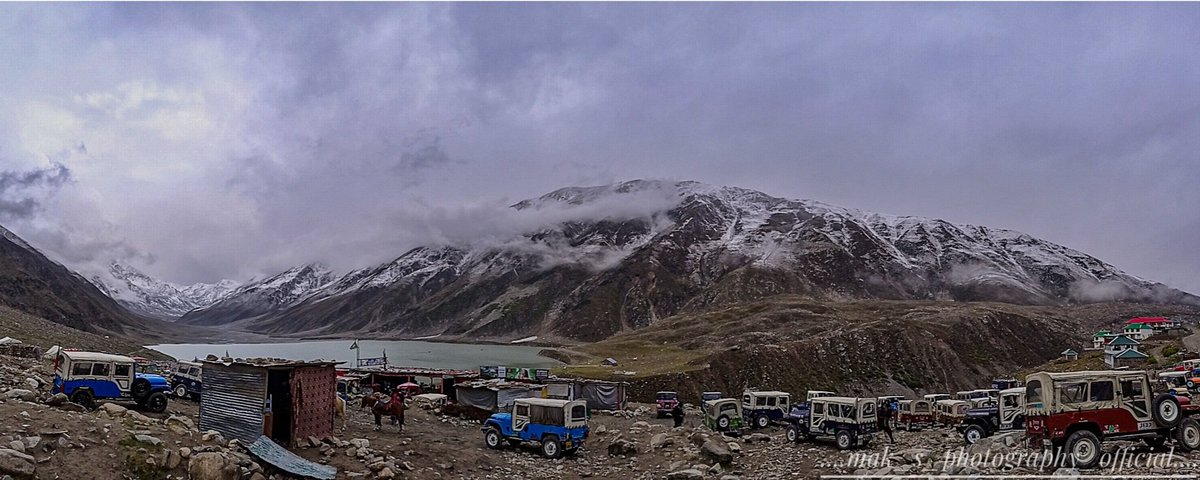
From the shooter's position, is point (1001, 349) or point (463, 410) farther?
point (1001, 349)

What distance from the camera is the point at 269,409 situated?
73.7ft

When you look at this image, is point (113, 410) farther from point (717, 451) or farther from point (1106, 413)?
point (1106, 413)

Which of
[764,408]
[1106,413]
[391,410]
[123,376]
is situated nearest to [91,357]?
[123,376]

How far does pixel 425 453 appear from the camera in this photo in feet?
82.7

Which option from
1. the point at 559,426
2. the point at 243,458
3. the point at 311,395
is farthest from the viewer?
the point at 559,426

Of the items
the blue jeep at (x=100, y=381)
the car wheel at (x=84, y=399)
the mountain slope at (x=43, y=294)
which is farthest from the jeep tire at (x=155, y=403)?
the mountain slope at (x=43, y=294)

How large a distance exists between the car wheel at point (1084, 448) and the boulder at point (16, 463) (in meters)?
25.5

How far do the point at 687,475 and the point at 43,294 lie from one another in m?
197

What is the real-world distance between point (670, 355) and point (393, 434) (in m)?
82.0

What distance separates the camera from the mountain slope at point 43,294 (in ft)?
497

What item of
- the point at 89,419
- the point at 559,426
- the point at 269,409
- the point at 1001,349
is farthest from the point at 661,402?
the point at 1001,349

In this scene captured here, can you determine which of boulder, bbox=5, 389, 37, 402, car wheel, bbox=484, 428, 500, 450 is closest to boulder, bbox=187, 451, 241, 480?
boulder, bbox=5, 389, 37, 402

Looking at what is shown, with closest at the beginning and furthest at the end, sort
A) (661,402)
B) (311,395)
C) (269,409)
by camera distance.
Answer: (269,409) → (311,395) → (661,402)

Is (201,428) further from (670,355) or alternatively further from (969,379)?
(969,379)
